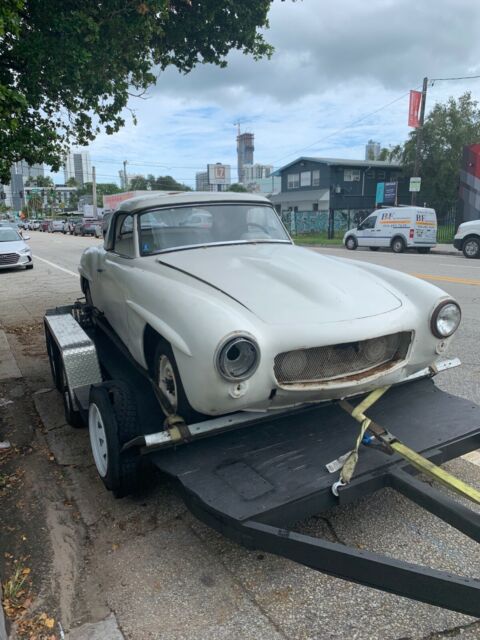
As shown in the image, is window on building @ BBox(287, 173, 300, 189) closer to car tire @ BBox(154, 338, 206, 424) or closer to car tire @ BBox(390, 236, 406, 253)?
car tire @ BBox(390, 236, 406, 253)

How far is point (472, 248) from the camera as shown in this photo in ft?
62.7

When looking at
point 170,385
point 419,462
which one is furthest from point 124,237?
point 419,462

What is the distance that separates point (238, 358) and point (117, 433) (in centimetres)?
93

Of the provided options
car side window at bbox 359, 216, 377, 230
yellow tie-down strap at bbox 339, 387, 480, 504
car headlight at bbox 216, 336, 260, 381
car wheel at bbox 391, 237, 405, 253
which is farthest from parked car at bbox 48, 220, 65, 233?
yellow tie-down strap at bbox 339, 387, 480, 504

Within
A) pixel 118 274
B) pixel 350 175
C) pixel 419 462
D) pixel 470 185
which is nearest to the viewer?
pixel 419 462

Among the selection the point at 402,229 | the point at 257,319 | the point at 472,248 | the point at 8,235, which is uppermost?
the point at 257,319

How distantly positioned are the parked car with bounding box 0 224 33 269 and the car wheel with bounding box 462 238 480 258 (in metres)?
15.9

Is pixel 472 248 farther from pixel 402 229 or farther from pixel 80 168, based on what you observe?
pixel 80 168

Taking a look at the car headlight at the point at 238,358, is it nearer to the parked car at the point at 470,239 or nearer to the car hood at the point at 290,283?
the car hood at the point at 290,283

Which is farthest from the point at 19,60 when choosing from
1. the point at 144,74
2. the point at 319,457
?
the point at 319,457

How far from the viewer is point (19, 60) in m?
6.17

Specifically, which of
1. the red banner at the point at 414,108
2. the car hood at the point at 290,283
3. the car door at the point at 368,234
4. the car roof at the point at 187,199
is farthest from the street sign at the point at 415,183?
the car hood at the point at 290,283

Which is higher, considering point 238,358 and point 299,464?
point 238,358

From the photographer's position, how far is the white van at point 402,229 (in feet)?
71.6
